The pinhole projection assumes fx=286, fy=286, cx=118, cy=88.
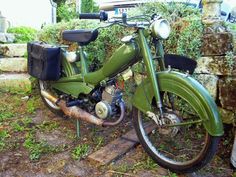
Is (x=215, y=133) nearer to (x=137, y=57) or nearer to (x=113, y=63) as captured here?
(x=137, y=57)

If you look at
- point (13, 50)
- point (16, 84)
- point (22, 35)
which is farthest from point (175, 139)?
point (22, 35)

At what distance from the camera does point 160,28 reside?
6.71ft

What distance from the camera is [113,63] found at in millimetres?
2355

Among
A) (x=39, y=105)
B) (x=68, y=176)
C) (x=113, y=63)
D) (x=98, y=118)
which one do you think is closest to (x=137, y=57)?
(x=113, y=63)

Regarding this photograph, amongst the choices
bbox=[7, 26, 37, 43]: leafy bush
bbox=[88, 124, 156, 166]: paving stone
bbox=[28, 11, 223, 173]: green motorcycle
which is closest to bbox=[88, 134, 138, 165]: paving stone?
bbox=[88, 124, 156, 166]: paving stone

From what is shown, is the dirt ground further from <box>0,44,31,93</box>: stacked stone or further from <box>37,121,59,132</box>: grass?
<box>0,44,31,93</box>: stacked stone

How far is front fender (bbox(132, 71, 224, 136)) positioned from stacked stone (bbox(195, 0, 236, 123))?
1.91 feet

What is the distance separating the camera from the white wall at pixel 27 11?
8.29 metres

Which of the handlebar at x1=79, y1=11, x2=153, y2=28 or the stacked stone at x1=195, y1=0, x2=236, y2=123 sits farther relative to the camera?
the stacked stone at x1=195, y1=0, x2=236, y2=123

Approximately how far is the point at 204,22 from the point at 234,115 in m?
0.85

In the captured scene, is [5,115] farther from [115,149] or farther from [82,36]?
[115,149]

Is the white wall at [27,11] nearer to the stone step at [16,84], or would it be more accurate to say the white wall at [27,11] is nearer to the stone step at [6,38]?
the stone step at [6,38]

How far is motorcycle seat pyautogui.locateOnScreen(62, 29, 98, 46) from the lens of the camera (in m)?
2.53

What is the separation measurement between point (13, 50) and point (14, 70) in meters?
0.52
